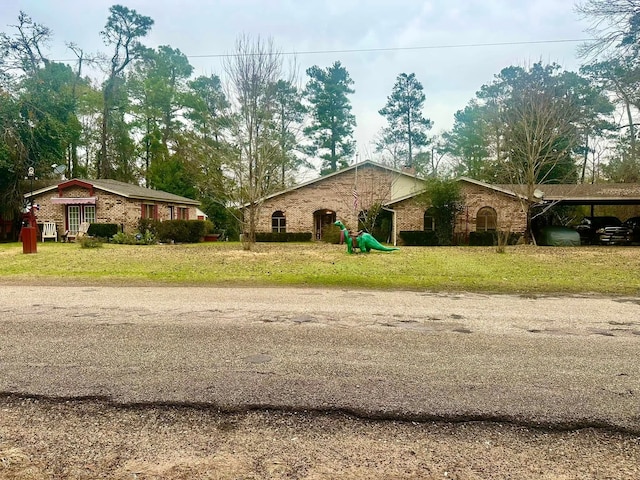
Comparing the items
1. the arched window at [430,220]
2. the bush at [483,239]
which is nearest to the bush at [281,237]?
the arched window at [430,220]

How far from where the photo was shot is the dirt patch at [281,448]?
7.86 feet

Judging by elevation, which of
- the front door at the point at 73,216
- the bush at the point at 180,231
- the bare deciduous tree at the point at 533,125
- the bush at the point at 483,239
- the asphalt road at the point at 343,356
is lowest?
the asphalt road at the point at 343,356

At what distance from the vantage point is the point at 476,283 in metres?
9.56

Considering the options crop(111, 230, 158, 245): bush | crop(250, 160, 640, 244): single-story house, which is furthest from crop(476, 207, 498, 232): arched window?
crop(111, 230, 158, 245): bush

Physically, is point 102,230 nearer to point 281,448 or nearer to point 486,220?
point 486,220

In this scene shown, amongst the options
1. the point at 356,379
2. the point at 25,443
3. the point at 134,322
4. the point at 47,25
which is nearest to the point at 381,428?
the point at 356,379

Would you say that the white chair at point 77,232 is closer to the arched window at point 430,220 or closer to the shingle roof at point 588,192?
the arched window at point 430,220

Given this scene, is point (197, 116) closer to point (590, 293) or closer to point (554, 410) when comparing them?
point (590, 293)

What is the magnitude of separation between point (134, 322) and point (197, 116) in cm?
3819

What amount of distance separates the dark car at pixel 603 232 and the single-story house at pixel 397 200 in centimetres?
120

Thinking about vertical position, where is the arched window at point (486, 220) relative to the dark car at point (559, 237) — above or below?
above

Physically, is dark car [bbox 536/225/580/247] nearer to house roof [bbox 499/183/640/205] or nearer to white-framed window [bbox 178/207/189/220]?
house roof [bbox 499/183/640/205]

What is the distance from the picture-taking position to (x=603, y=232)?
24562 millimetres

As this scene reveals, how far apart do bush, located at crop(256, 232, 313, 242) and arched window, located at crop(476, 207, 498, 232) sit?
34.7 ft
